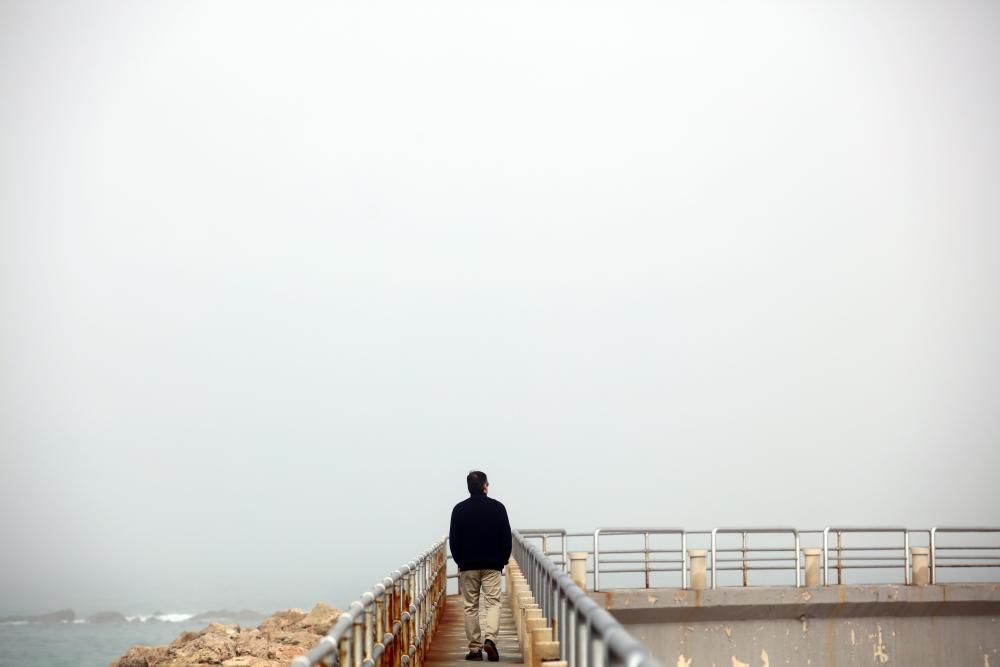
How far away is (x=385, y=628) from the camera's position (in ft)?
36.1

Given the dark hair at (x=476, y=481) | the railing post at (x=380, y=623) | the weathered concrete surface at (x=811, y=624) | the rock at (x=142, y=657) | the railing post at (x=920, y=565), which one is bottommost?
the rock at (x=142, y=657)

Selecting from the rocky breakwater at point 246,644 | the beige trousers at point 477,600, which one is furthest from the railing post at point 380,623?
the rocky breakwater at point 246,644

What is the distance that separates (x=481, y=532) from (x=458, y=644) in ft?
15.8

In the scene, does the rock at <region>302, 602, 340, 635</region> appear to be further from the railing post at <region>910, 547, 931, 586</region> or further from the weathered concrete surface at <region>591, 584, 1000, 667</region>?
the railing post at <region>910, 547, 931, 586</region>

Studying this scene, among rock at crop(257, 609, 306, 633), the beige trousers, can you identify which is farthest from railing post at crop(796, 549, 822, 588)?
rock at crop(257, 609, 306, 633)

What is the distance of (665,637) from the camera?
1102 inches

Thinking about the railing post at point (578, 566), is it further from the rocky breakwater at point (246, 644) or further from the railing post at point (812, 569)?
the rocky breakwater at point (246, 644)

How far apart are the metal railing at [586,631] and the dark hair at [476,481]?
3.29 ft

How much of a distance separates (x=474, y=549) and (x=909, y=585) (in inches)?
743

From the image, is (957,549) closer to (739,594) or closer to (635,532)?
(739,594)

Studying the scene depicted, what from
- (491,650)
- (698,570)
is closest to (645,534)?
(698,570)

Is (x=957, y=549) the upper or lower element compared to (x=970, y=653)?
upper

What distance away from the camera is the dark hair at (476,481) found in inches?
526

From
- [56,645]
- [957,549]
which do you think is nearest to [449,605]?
[957,549]
